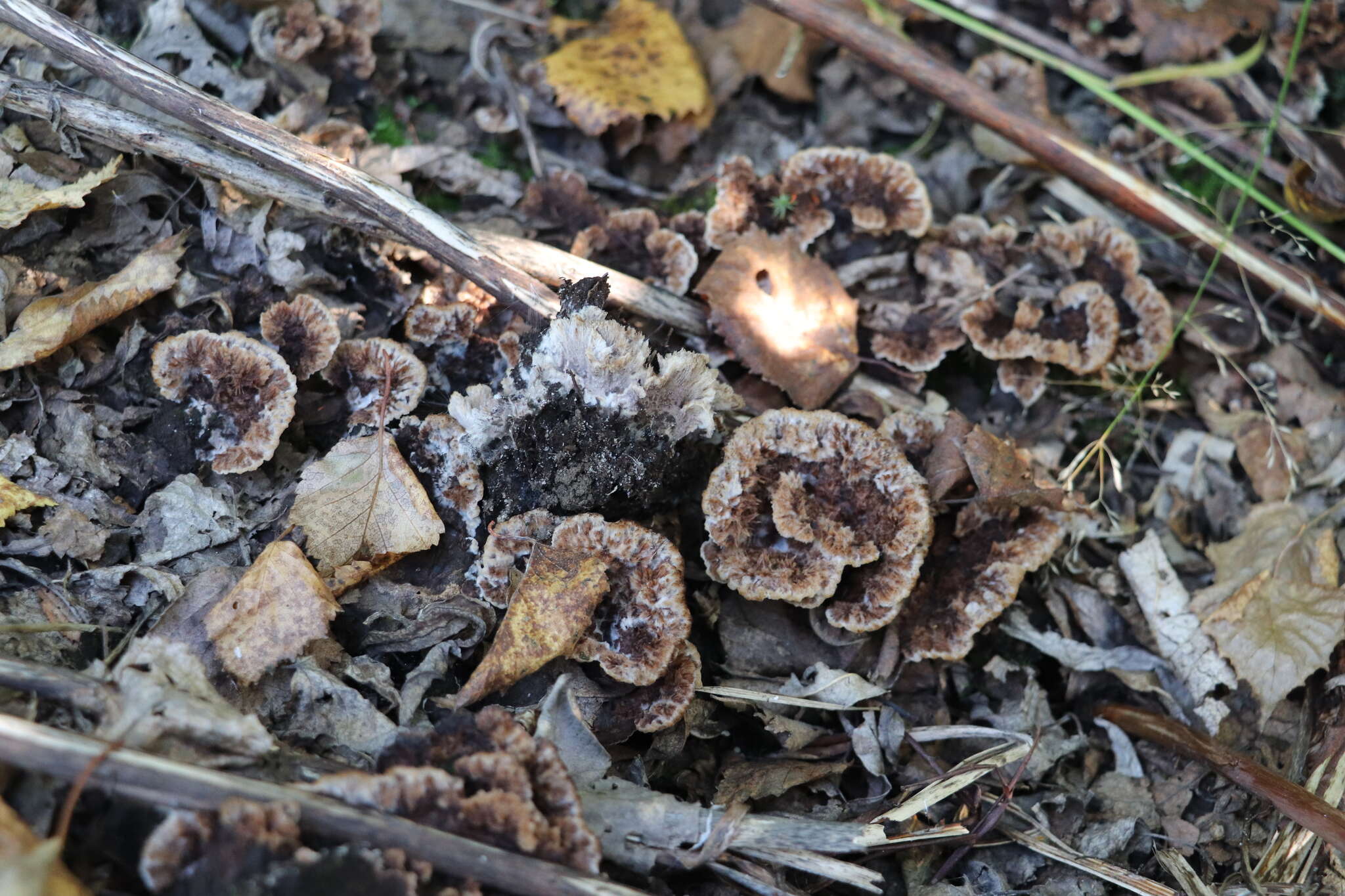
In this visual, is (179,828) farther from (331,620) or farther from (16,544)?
(16,544)

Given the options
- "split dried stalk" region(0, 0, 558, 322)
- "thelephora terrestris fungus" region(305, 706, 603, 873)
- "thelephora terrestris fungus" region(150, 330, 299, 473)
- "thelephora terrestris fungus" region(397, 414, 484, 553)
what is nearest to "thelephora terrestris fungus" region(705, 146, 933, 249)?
"split dried stalk" region(0, 0, 558, 322)

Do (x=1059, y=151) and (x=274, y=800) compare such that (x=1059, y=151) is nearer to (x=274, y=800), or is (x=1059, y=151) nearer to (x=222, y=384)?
(x=222, y=384)

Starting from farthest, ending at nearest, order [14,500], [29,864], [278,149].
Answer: [278,149] < [14,500] < [29,864]

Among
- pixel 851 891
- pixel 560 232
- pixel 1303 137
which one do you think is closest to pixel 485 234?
pixel 560 232

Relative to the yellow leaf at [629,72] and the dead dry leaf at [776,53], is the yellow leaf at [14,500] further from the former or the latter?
the dead dry leaf at [776,53]

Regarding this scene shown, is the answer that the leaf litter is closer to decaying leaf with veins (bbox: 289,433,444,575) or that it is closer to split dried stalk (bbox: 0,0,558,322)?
decaying leaf with veins (bbox: 289,433,444,575)

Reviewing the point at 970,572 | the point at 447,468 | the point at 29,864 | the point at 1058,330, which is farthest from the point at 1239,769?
the point at 29,864

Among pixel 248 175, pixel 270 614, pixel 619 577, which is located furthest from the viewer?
pixel 248 175
